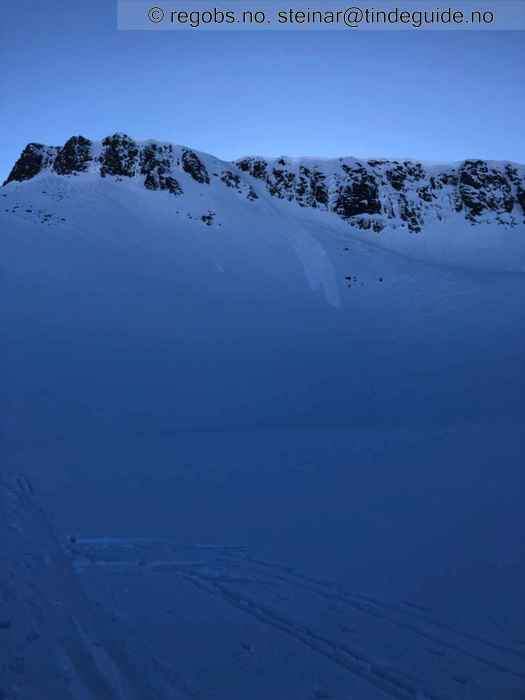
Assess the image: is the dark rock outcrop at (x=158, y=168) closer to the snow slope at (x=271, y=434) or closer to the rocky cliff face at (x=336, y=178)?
the rocky cliff face at (x=336, y=178)

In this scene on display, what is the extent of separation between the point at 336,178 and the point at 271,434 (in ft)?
139

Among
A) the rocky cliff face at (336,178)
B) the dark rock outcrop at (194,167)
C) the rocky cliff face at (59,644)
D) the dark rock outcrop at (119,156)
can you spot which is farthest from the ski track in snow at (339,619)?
the dark rock outcrop at (194,167)

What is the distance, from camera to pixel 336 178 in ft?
161

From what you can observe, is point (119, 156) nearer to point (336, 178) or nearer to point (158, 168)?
point (158, 168)

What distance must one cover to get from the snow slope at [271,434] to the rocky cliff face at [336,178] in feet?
12.9

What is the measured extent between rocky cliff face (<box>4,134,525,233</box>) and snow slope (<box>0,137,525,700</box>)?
12.9 feet

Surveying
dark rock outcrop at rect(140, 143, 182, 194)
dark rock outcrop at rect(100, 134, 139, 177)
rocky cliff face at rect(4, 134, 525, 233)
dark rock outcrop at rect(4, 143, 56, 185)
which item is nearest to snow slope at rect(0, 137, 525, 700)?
dark rock outcrop at rect(140, 143, 182, 194)

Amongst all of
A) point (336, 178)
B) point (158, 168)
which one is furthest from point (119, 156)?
point (336, 178)

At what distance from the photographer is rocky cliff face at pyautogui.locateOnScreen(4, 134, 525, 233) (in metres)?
41.0

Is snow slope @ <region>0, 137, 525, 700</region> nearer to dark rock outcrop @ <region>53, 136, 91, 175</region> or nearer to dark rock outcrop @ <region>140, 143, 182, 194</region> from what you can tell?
dark rock outcrop @ <region>140, 143, 182, 194</region>

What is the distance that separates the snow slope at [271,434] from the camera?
4.72m

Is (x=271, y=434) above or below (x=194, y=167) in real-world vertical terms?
below

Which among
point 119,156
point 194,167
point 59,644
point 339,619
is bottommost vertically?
point 339,619

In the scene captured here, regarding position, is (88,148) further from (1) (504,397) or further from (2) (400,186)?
(1) (504,397)
